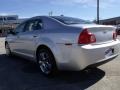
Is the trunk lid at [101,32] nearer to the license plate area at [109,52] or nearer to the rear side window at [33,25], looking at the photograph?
the license plate area at [109,52]

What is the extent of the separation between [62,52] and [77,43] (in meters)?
0.47

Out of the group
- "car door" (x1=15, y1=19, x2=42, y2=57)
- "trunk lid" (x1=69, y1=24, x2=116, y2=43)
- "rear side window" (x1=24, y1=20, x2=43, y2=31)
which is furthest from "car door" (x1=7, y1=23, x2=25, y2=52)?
"trunk lid" (x1=69, y1=24, x2=116, y2=43)

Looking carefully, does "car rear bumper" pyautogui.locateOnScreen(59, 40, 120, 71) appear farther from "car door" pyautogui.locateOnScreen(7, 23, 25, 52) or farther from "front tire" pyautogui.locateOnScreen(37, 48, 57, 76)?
"car door" pyautogui.locateOnScreen(7, 23, 25, 52)

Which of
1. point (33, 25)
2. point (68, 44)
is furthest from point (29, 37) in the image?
point (68, 44)

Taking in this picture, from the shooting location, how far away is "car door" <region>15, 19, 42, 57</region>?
6.20 meters

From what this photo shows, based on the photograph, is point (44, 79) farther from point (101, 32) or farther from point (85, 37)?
point (101, 32)

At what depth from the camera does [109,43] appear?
5.37 metres

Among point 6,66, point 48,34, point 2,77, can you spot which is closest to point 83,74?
point 48,34

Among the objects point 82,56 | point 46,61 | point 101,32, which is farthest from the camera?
point 46,61

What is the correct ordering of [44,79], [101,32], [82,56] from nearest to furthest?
→ [82,56]
[101,32]
[44,79]

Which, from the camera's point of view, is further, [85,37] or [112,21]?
[112,21]

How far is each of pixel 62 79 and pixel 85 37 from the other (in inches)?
50.5

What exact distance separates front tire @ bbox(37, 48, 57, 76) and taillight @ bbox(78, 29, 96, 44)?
3.18 ft

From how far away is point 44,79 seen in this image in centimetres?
558
